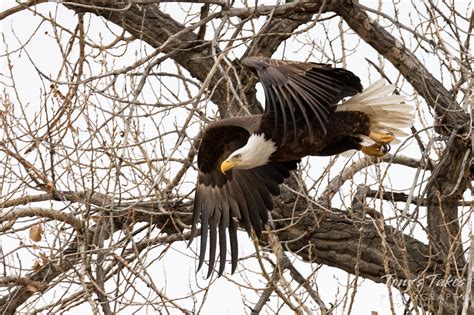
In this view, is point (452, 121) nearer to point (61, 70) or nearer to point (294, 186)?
point (294, 186)

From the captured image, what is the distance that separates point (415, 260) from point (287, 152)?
109 cm

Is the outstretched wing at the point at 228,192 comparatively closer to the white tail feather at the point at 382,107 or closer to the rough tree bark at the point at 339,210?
the rough tree bark at the point at 339,210

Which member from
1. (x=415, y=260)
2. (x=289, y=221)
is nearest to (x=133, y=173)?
(x=289, y=221)

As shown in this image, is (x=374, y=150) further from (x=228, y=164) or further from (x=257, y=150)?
(x=228, y=164)

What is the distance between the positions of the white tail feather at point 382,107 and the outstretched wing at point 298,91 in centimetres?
18

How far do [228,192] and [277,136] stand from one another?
949 mm

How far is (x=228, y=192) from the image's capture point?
264 inches

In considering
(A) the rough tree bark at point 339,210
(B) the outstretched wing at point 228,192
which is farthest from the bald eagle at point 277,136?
(A) the rough tree bark at point 339,210

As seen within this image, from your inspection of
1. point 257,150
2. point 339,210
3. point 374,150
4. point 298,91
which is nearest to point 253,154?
point 257,150

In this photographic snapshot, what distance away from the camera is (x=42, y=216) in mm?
6176

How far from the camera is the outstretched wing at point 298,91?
538 cm

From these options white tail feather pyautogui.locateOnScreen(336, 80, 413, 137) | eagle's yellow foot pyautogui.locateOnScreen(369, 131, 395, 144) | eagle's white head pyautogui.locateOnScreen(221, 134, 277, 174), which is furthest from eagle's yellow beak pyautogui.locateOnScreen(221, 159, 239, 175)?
eagle's yellow foot pyautogui.locateOnScreen(369, 131, 395, 144)

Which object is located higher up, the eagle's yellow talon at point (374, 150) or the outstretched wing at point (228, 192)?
the outstretched wing at point (228, 192)

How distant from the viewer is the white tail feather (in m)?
6.03
